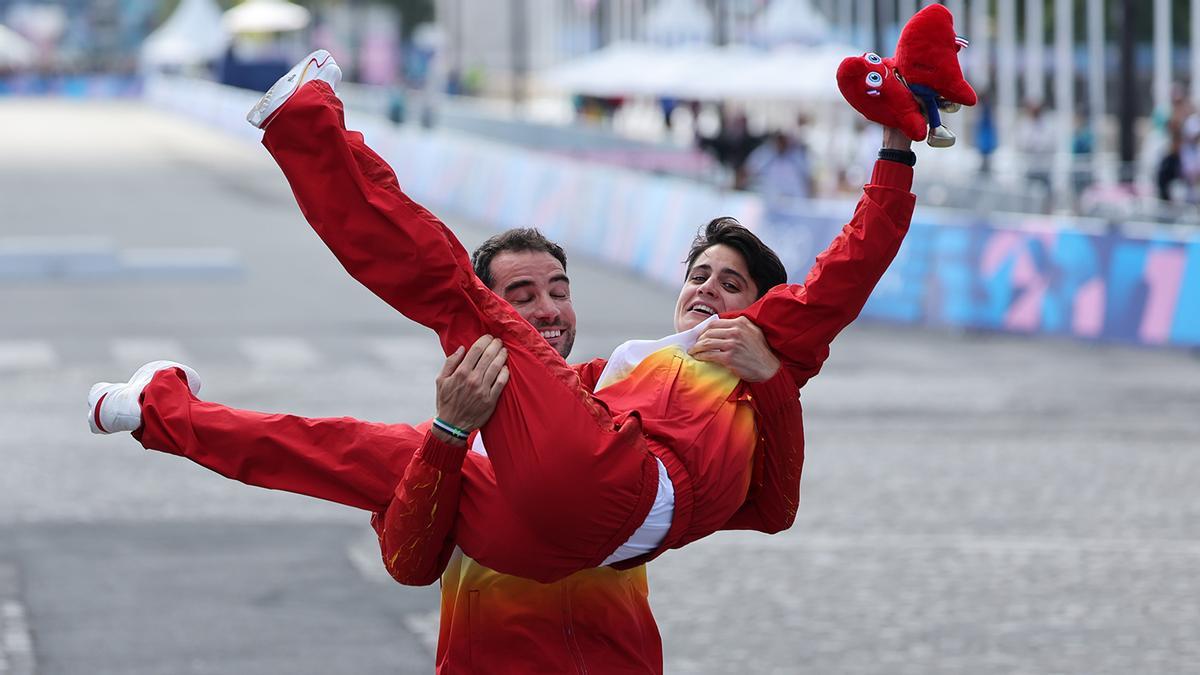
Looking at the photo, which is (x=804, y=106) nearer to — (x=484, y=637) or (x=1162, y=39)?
(x=1162, y=39)

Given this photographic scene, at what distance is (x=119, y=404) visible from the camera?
14.7ft

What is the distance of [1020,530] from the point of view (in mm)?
11273

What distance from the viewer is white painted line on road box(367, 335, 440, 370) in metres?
18.0

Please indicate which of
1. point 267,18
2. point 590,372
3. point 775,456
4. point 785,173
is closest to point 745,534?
point 590,372

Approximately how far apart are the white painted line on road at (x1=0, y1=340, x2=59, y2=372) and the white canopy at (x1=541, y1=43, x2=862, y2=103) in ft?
43.4

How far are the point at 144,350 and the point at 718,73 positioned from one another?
1015 inches

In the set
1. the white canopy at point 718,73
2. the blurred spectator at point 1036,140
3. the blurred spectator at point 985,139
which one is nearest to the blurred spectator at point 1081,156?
the blurred spectator at point 1036,140

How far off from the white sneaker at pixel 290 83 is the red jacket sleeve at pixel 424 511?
0.75 m

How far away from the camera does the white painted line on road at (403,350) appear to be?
18.0 m

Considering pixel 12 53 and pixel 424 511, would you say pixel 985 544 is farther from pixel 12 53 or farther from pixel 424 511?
pixel 12 53

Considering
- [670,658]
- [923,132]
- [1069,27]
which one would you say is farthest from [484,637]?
[1069,27]

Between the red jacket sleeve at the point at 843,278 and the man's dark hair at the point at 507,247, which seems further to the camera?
the man's dark hair at the point at 507,247

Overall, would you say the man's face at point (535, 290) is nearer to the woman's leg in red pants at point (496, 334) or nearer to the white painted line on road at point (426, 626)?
the woman's leg in red pants at point (496, 334)

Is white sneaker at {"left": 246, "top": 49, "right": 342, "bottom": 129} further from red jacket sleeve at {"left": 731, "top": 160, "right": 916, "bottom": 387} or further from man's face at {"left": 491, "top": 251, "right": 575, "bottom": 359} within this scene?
red jacket sleeve at {"left": 731, "top": 160, "right": 916, "bottom": 387}
